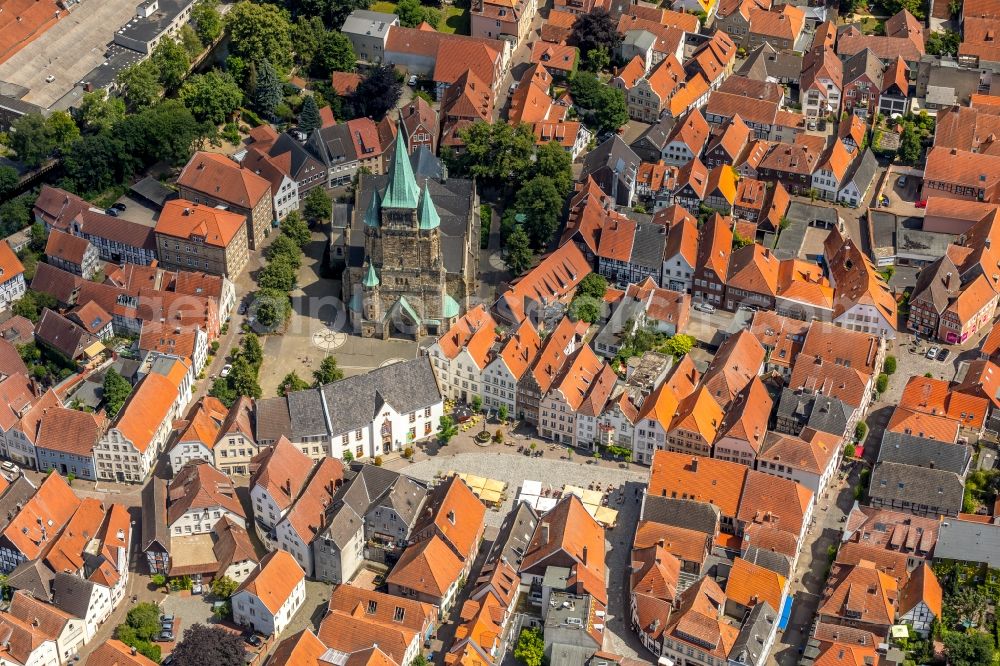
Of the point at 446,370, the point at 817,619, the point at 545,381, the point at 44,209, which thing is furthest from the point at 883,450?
the point at 44,209

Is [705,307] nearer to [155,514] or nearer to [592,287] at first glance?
[592,287]

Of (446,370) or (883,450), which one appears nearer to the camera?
(883,450)

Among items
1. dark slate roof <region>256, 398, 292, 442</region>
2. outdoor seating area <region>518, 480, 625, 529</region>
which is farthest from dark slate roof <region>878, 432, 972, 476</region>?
dark slate roof <region>256, 398, 292, 442</region>

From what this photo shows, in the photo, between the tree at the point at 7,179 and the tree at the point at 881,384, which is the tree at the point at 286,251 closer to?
the tree at the point at 7,179

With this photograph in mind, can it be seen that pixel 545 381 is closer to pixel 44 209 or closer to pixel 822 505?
pixel 822 505

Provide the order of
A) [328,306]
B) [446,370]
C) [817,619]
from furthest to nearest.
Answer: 1. [328,306]
2. [446,370]
3. [817,619]
